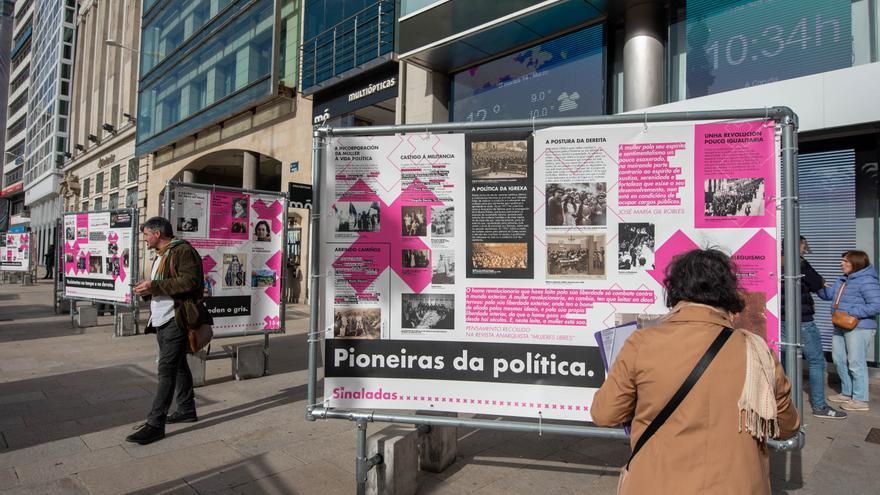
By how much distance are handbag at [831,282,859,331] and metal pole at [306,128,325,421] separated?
556cm

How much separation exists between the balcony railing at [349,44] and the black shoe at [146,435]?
10763 millimetres

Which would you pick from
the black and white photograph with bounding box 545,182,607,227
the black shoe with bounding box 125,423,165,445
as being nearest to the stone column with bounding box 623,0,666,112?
the black and white photograph with bounding box 545,182,607,227

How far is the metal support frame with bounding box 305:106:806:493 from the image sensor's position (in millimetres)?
2465

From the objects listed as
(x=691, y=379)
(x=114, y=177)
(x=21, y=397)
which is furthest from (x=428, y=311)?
(x=114, y=177)

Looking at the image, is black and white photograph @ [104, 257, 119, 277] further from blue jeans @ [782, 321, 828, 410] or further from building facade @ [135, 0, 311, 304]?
blue jeans @ [782, 321, 828, 410]

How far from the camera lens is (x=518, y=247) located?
2824 millimetres

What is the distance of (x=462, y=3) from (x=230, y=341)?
797 cm

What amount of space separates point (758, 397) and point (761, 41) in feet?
24.9

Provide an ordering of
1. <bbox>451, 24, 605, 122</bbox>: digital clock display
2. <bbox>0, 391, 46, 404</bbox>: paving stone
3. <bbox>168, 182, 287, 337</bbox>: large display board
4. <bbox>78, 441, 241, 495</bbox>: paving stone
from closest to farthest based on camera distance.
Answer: <bbox>78, 441, 241, 495</bbox>: paving stone, <bbox>0, 391, 46, 404</bbox>: paving stone, <bbox>168, 182, 287, 337</bbox>: large display board, <bbox>451, 24, 605, 122</bbox>: digital clock display

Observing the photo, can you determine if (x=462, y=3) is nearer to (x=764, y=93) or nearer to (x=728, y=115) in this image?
(x=764, y=93)

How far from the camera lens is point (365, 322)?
301cm

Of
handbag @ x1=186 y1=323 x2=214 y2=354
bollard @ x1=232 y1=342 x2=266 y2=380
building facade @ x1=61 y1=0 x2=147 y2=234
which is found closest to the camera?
handbag @ x1=186 y1=323 x2=214 y2=354

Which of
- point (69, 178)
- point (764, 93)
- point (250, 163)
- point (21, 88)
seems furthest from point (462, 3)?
point (21, 88)

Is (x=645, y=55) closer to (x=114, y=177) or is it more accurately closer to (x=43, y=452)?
(x=43, y=452)
